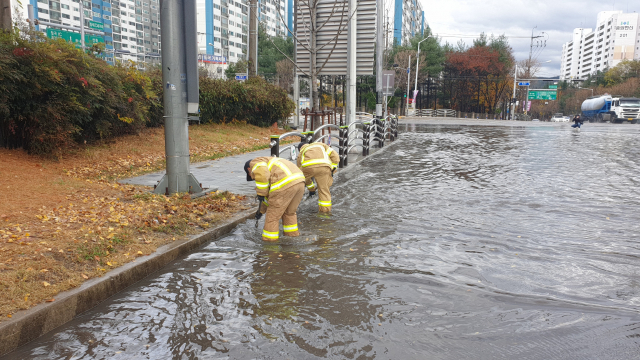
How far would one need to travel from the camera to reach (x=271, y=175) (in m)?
5.79

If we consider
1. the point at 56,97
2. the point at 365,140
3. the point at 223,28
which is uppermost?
the point at 223,28

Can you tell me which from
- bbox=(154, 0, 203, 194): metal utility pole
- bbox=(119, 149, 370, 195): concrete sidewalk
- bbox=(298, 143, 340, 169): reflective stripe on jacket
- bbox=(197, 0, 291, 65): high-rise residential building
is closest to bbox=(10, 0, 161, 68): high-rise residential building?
bbox=(197, 0, 291, 65): high-rise residential building

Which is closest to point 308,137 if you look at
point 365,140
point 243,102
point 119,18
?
point 365,140

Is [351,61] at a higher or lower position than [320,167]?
higher

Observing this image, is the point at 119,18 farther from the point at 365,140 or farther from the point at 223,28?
the point at 365,140

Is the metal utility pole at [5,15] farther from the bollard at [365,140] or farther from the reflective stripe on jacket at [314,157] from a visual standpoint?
the bollard at [365,140]

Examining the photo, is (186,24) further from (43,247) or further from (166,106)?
(43,247)

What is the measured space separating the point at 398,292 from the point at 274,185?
2081 millimetres

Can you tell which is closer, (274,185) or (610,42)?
(274,185)

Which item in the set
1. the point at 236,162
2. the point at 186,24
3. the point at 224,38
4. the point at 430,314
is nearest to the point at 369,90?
the point at 224,38

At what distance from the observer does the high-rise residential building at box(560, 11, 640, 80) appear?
5310 inches

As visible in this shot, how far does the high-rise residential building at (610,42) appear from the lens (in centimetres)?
13488

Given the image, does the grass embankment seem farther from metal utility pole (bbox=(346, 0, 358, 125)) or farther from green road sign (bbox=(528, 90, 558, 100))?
green road sign (bbox=(528, 90, 558, 100))

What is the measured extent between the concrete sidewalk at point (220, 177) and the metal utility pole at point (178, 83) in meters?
0.97
